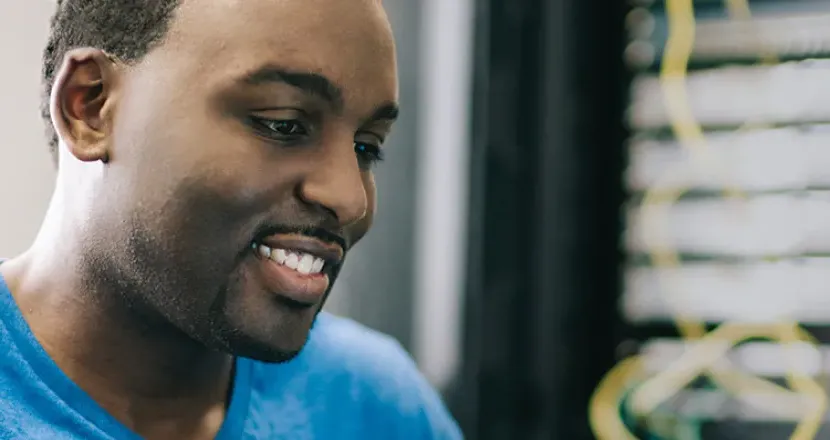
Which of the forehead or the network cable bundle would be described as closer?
the forehead

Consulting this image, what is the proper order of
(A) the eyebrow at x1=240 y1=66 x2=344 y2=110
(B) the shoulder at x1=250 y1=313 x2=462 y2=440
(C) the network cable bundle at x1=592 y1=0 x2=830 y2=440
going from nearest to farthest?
(A) the eyebrow at x1=240 y1=66 x2=344 y2=110, (B) the shoulder at x1=250 y1=313 x2=462 y2=440, (C) the network cable bundle at x1=592 y1=0 x2=830 y2=440

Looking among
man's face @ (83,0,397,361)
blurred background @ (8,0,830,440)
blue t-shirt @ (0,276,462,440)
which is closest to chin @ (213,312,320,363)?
man's face @ (83,0,397,361)

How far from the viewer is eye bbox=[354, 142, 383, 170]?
31.7 inches

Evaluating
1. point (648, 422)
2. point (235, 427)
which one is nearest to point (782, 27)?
point (648, 422)

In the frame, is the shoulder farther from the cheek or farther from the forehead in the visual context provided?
the forehead

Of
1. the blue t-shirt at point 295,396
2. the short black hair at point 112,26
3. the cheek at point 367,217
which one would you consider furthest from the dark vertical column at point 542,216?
the short black hair at point 112,26

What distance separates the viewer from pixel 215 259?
74 centimetres

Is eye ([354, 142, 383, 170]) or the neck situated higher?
eye ([354, 142, 383, 170])

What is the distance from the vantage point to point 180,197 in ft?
2.41

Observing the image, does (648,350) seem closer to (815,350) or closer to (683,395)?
(683,395)

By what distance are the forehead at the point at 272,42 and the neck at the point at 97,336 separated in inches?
6.4

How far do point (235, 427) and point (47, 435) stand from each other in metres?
0.16

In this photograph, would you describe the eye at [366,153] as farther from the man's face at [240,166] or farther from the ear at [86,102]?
the ear at [86,102]

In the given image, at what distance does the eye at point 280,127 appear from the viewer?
0.74 metres
